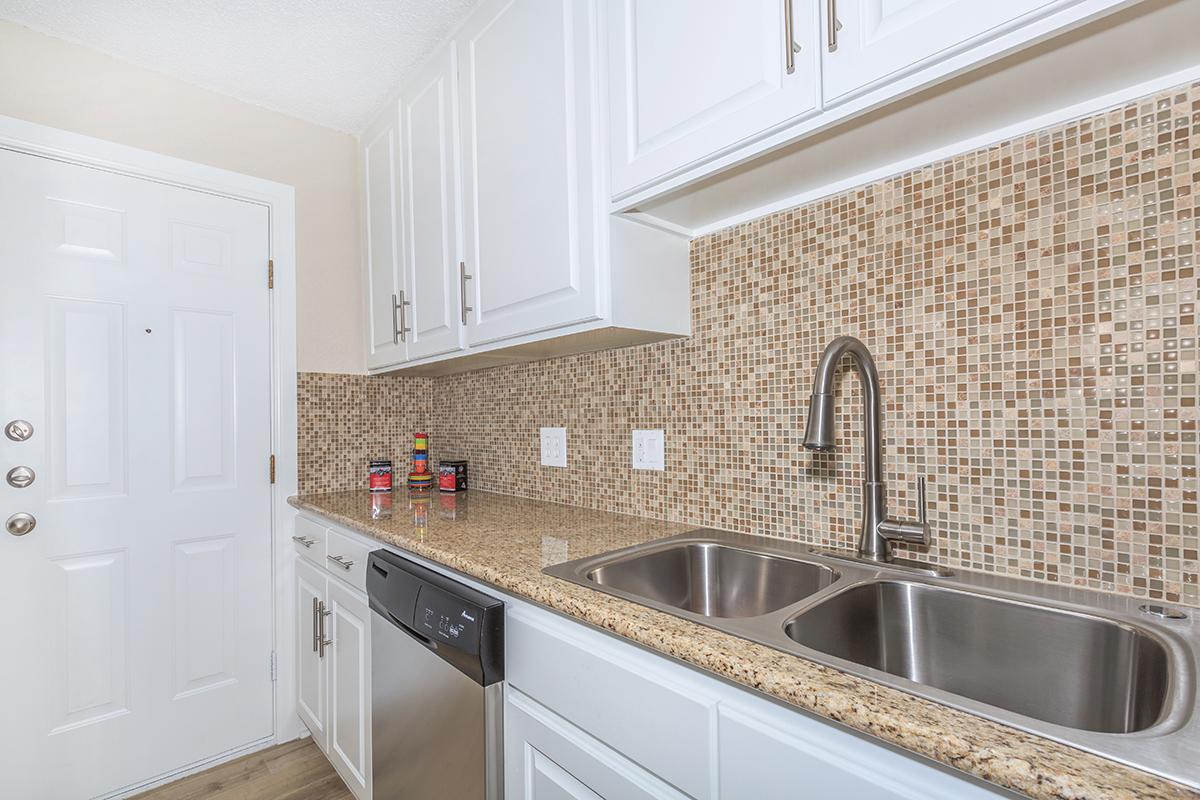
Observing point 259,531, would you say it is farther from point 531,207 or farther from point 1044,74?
point 1044,74

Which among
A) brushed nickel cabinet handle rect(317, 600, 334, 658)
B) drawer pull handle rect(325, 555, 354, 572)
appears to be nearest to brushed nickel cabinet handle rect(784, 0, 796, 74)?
drawer pull handle rect(325, 555, 354, 572)

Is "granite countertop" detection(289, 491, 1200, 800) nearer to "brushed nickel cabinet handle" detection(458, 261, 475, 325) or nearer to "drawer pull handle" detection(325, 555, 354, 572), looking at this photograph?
"drawer pull handle" detection(325, 555, 354, 572)

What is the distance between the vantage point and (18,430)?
5.66ft

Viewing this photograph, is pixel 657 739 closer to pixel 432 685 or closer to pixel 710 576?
pixel 710 576

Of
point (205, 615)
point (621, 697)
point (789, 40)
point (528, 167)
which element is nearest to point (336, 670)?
point (205, 615)

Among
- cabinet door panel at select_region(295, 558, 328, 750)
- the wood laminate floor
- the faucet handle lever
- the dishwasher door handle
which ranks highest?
the faucet handle lever

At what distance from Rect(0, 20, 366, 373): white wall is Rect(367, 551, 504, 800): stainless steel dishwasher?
126 centimetres

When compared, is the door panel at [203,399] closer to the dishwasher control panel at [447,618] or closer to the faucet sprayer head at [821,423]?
the dishwasher control panel at [447,618]

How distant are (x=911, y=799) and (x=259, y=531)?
7.37ft

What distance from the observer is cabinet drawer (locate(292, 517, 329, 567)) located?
6.37 feet

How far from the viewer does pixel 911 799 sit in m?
0.57

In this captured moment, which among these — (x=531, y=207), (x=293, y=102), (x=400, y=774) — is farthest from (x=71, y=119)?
(x=400, y=774)

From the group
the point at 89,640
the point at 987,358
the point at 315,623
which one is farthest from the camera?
the point at 315,623

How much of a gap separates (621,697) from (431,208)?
160cm
